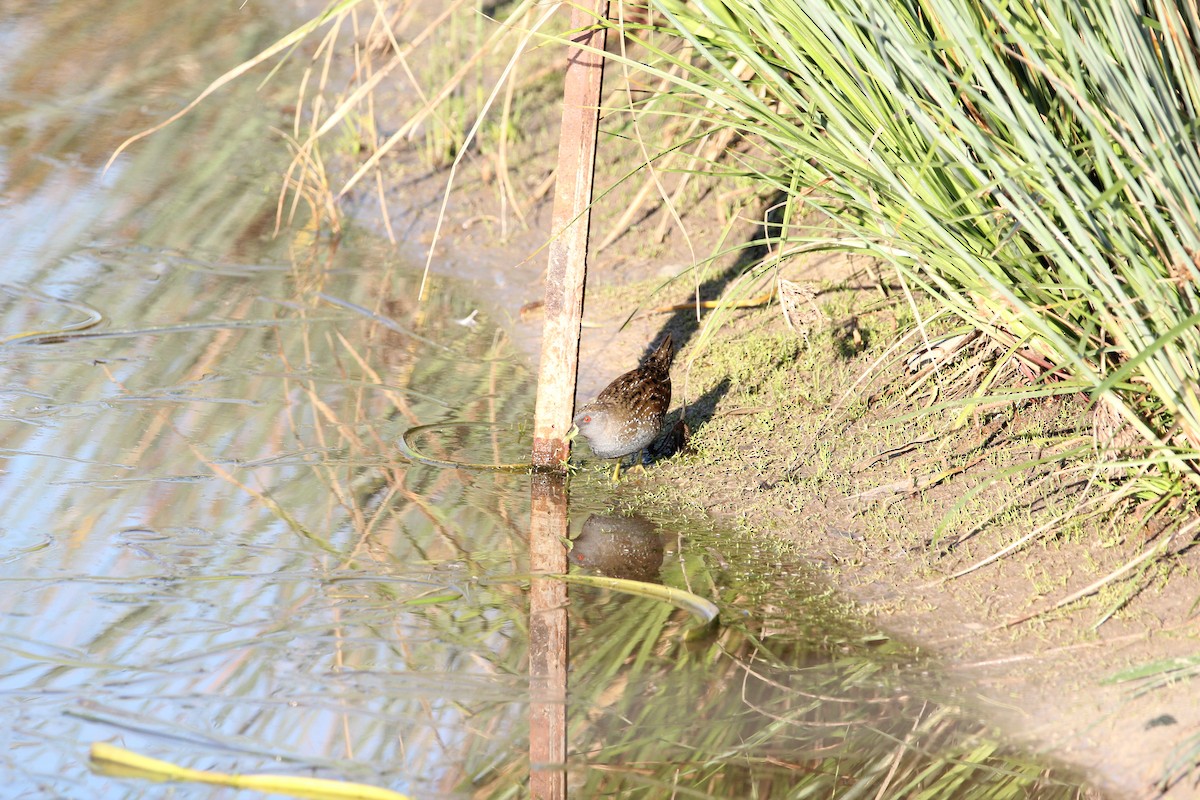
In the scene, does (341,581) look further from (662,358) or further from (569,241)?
(662,358)

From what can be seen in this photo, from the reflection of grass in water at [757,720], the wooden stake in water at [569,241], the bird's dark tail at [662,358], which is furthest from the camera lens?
the bird's dark tail at [662,358]

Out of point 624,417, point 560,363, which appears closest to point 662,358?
point 624,417

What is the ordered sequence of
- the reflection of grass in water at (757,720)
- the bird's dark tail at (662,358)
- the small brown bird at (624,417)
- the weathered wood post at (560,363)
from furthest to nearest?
the bird's dark tail at (662,358) → the small brown bird at (624,417) → the weathered wood post at (560,363) → the reflection of grass in water at (757,720)

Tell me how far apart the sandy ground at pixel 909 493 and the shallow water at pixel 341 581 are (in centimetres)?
19

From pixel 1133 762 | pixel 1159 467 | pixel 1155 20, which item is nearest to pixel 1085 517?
pixel 1159 467

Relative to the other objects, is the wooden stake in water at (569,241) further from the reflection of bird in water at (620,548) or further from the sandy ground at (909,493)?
the reflection of bird in water at (620,548)

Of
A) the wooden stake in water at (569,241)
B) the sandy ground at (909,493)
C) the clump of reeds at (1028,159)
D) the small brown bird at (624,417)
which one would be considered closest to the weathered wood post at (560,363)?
the wooden stake in water at (569,241)

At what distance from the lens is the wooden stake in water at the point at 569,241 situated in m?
4.15

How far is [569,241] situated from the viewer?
4383mm

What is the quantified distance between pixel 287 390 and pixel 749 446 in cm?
212

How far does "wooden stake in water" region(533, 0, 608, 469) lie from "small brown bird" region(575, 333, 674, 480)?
11cm

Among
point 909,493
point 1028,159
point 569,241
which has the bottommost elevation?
point 909,493

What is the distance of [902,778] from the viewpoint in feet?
10.1

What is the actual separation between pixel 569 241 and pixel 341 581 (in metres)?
1.47
